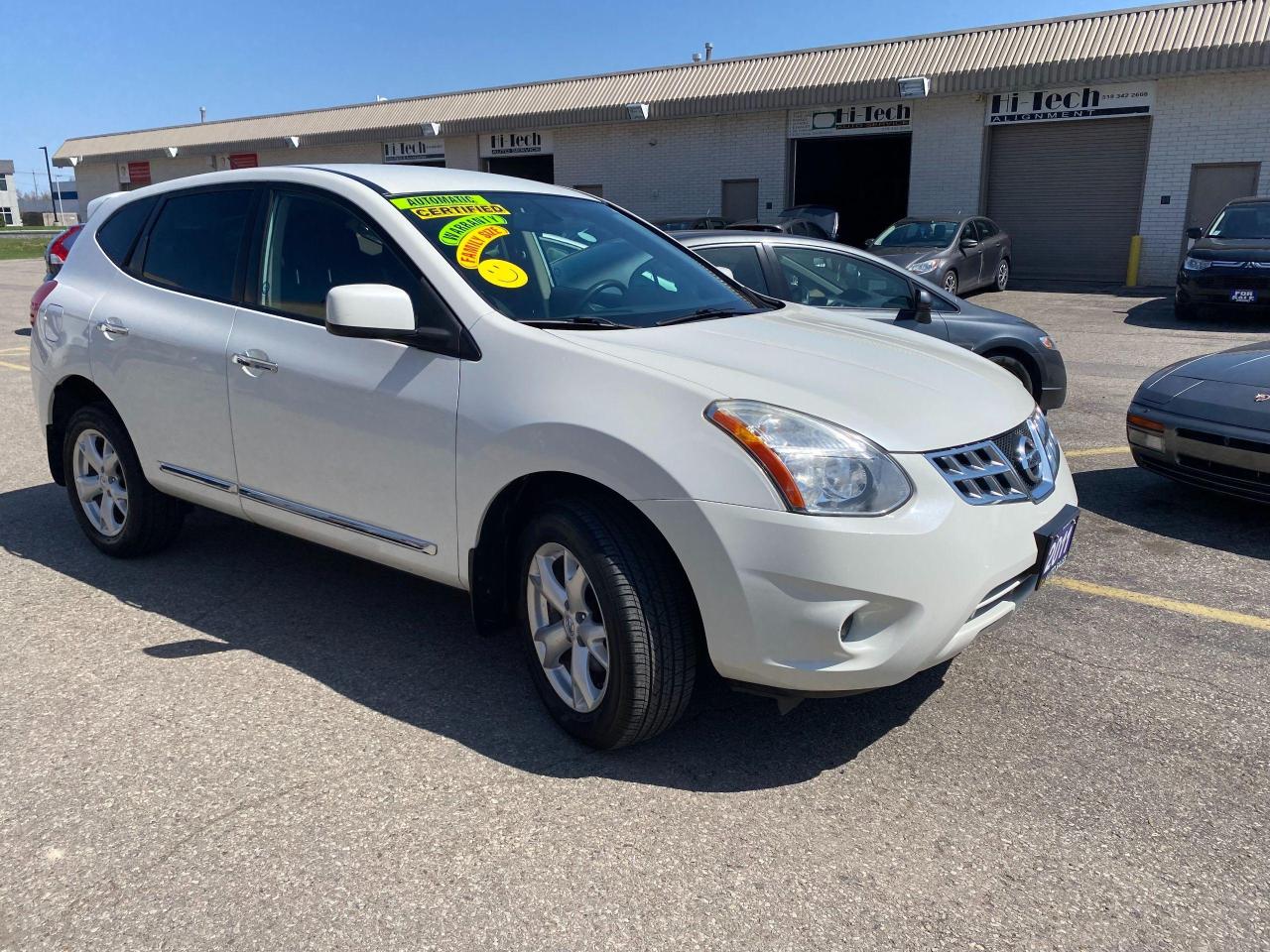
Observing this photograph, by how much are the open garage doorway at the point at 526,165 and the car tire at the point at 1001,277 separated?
47.5ft

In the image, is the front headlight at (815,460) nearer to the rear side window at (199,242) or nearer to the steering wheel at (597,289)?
the steering wheel at (597,289)

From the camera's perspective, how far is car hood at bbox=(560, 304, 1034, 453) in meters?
3.04

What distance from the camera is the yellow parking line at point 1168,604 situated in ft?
14.3

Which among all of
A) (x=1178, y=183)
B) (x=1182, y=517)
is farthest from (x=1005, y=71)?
(x=1182, y=517)

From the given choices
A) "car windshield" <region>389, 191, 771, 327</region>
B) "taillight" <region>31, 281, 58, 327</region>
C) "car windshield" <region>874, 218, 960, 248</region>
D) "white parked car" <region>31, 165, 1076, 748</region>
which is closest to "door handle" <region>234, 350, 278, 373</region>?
"white parked car" <region>31, 165, 1076, 748</region>

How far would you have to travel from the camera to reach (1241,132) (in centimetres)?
1981

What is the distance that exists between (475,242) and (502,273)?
187mm

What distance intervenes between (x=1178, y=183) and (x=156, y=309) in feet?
69.1

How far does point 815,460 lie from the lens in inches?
114

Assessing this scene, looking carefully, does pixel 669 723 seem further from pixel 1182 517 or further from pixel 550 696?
pixel 1182 517

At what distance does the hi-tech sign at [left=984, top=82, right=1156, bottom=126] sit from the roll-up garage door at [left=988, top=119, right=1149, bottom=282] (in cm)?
25

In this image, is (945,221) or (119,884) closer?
(119,884)

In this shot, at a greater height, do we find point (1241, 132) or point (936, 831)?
point (1241, 132)

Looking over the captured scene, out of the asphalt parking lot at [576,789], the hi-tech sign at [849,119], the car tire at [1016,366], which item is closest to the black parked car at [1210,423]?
the asphalt parking lot at [576,789]
